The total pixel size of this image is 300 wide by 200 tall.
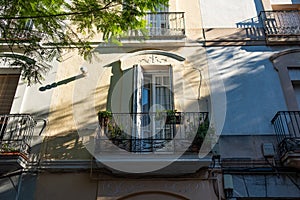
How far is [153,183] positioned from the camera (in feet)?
17.4

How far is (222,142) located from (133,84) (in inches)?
98.8

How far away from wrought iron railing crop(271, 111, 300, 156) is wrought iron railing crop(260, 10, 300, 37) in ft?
7.99

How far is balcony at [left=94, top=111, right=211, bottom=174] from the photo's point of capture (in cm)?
514

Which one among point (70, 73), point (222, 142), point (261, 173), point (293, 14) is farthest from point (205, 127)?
point (293, 14)

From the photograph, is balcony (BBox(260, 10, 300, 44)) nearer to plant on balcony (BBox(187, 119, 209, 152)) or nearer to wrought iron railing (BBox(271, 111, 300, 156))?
wrought iron railing (BBox(271, 111, 300, 156))

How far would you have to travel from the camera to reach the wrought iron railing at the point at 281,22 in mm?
7117

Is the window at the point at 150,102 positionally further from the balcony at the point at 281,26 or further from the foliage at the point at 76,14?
the balcony at the point at 281,26

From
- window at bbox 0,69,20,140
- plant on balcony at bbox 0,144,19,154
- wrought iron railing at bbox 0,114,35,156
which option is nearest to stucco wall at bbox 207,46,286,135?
wrought iron railing at bbox 0,114,35,156

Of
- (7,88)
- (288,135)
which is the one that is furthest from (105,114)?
(288,135)

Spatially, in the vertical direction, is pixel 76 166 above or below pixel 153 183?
above

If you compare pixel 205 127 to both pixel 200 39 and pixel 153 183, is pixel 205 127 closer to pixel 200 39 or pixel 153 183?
pixel 153 183

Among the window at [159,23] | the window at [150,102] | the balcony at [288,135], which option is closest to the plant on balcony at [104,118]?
the window at [150,102]

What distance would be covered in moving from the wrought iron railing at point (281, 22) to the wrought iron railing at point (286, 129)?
7.99ft

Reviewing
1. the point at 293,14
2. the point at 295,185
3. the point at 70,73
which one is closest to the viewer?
the point at 295,185
